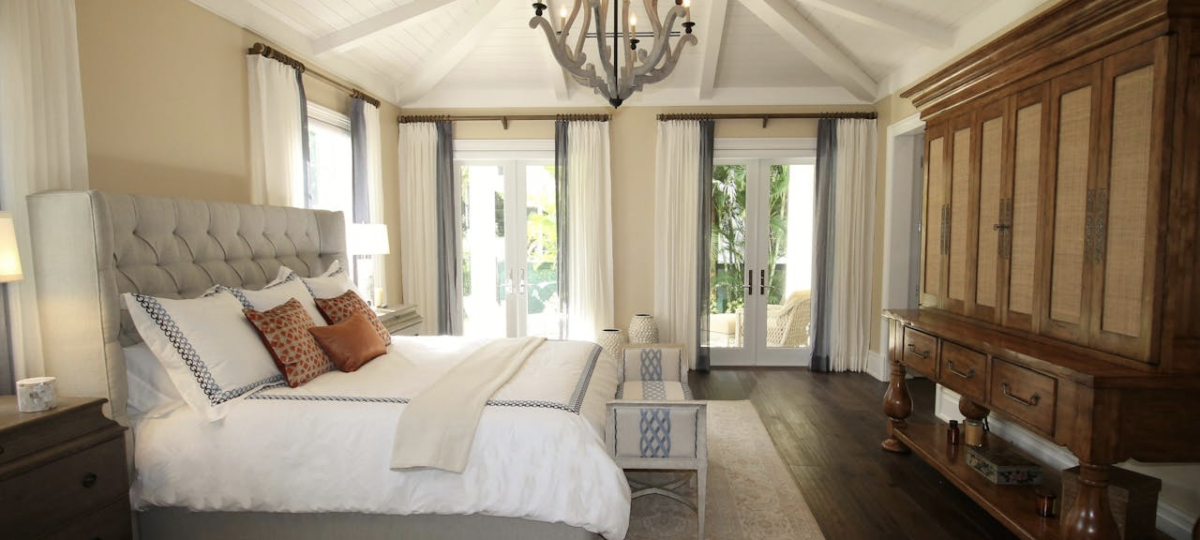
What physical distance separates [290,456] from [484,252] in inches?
139

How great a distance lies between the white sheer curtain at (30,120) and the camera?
193 centimetres

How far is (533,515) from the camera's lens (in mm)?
1980

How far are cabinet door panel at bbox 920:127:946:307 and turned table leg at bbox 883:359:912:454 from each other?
45 cm

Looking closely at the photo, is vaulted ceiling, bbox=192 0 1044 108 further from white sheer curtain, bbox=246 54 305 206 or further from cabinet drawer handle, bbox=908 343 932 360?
cabinet drawer handle, bbox=908 343 932 360

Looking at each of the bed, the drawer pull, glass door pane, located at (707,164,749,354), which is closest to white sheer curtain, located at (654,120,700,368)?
glass door pane, located at (707,164,749,354)

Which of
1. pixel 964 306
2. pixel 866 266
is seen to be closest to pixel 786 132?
pixel 866 266

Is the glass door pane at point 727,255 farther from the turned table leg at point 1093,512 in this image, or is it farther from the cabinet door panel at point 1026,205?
the turned table leg at point 1093,512

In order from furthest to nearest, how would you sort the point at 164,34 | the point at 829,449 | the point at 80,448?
the point at 829,449
the point at 164,34
the point at 80,448

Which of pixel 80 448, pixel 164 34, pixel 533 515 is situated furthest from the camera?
pixel 164 34

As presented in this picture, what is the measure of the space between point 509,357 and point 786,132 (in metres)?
3.73

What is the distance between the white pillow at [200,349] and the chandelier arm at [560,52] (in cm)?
181

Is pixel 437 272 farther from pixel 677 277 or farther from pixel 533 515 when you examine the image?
pixel 533 515

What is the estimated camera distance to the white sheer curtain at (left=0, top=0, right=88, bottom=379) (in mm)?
1930

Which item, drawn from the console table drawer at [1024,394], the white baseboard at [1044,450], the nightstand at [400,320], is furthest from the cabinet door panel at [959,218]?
the nightstand at [400,320]
